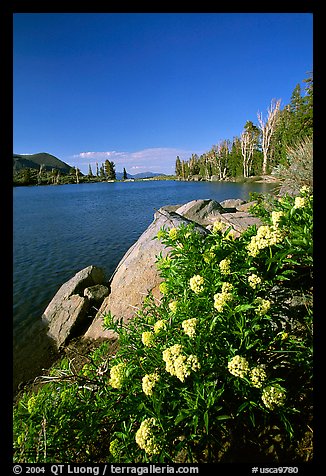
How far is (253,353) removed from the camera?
1646 millimetres

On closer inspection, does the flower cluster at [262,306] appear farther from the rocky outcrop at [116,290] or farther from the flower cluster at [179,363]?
the rocky outcrop at [116,290]

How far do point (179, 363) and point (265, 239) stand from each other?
3.02ft

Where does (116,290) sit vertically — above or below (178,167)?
below

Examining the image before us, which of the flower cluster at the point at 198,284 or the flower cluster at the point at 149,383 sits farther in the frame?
the flower cluster at the point at 198,284

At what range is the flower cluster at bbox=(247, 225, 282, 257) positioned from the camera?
61.2 inches

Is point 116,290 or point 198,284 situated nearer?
point 198,284

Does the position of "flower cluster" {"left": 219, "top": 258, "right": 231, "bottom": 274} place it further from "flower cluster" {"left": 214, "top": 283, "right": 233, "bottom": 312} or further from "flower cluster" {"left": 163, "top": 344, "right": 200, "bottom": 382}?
"flower cluster" {"left": 163, "top": 344, "right": 200, "bottom": 382}

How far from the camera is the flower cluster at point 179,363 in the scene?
51.9 inches

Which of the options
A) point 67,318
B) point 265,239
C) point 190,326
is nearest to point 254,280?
point 265,239

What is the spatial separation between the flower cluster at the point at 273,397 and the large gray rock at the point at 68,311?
16.6 feet

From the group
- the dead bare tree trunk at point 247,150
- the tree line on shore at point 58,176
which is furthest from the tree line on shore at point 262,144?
the tree line on shore at point 58,176

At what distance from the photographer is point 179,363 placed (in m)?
1.33

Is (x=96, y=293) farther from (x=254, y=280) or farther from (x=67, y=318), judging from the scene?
(x=254, y=280)

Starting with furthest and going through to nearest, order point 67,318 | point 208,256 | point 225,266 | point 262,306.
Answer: point 67,318 → point 208,256 → point 225,266 → point 262,306
